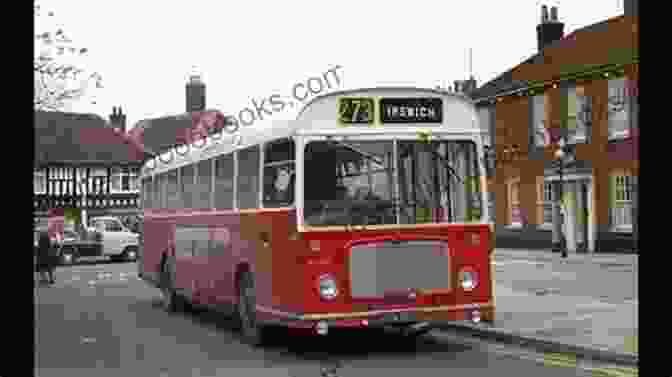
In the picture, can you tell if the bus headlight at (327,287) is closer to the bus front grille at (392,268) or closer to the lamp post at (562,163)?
the bus front grille at (392,268)

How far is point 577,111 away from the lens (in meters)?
35.9

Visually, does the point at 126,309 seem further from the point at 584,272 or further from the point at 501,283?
the point at 584,272

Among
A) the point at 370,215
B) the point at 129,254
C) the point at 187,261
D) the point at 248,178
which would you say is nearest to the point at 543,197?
the point at 129,254

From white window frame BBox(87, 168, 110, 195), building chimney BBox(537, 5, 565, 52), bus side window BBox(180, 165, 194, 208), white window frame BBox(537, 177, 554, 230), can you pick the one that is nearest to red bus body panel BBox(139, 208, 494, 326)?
bus side window BBox(180, 165, 194, 208)

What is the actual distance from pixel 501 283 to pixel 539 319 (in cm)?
727

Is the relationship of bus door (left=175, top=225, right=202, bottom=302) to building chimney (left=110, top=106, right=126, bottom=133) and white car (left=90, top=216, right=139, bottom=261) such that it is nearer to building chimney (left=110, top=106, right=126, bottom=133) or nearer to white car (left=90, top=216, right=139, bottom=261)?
white car (left=90, top=216, right=139, bottom=261)

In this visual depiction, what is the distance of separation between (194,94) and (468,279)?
241 feet

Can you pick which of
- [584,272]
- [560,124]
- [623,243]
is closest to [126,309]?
[584,272]

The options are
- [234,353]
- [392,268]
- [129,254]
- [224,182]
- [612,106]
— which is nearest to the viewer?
[392,268]

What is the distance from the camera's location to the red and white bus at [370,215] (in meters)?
11.2

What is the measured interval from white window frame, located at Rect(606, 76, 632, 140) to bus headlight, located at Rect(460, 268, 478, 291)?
22.9 metres

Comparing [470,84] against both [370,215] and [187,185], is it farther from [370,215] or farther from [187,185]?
[370,215]

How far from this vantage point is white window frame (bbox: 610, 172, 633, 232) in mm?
32812

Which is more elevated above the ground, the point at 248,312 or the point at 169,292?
the point at 248,312
